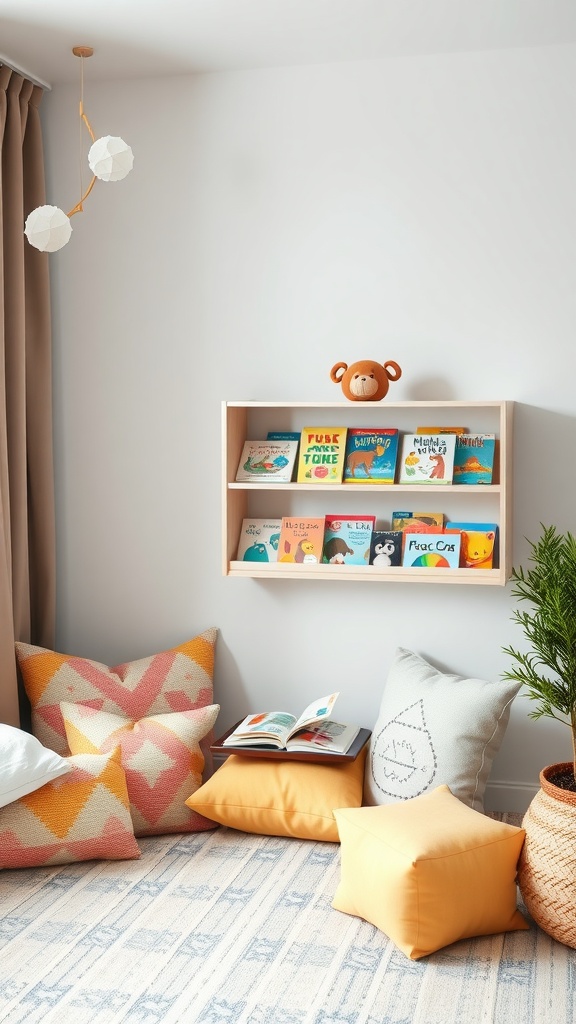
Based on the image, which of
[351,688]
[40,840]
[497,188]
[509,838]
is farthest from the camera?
[351,688]

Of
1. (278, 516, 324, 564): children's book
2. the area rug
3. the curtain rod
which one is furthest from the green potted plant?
the curtain rod

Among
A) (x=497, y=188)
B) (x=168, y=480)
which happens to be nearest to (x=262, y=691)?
(x=168, y=480)

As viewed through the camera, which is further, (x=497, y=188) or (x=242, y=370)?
(x=242, y=370)

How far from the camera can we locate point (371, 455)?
3016mm

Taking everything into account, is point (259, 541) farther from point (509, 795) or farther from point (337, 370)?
point (509, 795)

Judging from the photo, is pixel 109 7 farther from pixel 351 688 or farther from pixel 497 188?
pixel 351 688

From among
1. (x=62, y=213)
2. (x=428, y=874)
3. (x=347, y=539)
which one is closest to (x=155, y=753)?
(x=347, y=539)

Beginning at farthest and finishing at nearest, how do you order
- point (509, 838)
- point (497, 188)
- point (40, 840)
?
point (497, 188) → point (40, 840) → point (509, 838)

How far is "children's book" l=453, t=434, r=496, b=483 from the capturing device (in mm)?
2910

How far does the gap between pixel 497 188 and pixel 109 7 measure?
1.24 m

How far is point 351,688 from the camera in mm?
3195

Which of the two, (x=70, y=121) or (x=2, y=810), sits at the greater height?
(x=70, y=121)

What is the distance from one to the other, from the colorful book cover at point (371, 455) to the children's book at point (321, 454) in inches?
1.1

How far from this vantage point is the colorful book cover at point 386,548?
9.84 feet
